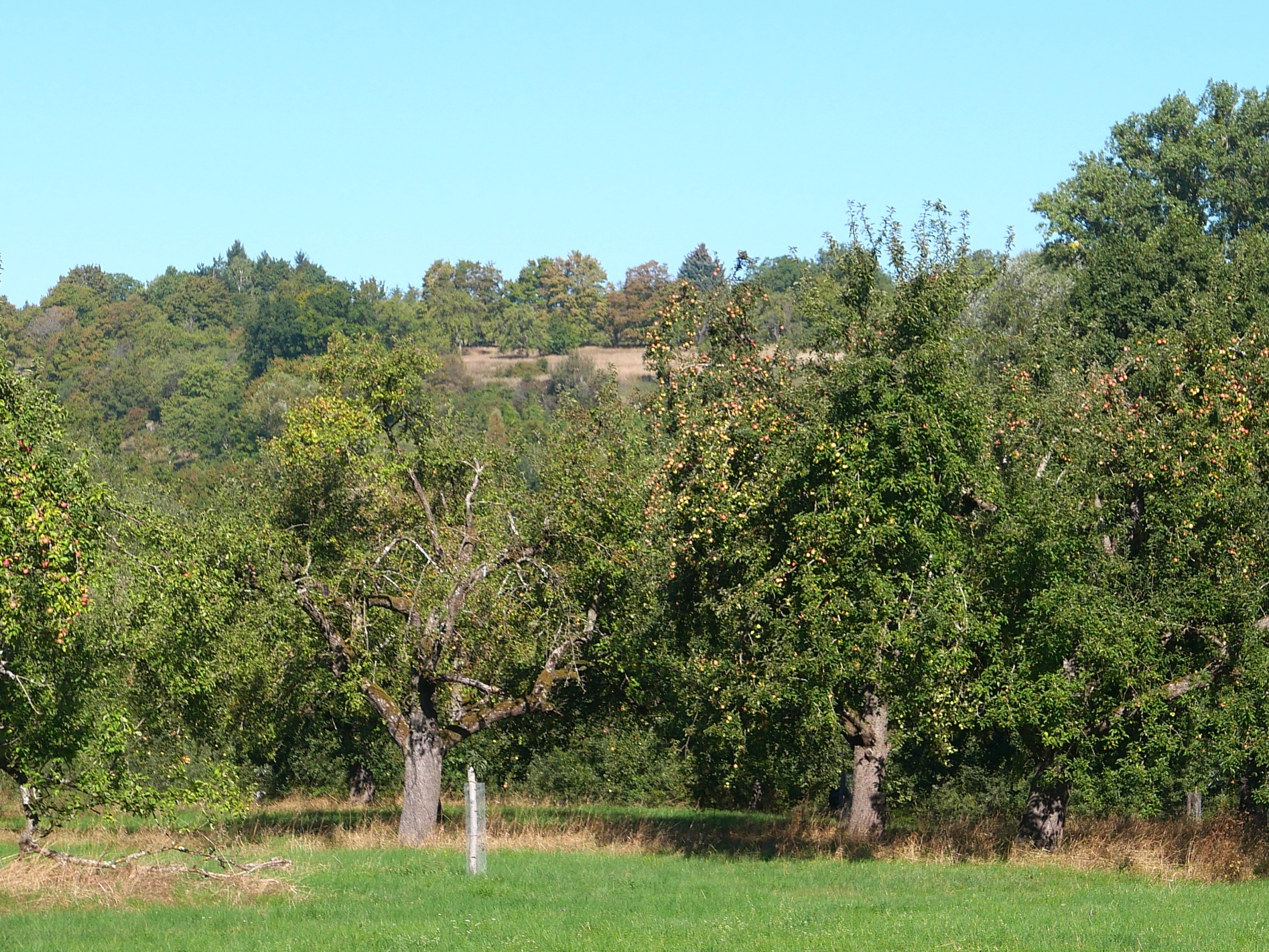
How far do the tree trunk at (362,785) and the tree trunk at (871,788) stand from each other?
51.1 feet

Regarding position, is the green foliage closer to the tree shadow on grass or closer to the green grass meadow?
the tree shadow on grass

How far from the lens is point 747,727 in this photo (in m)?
23.2

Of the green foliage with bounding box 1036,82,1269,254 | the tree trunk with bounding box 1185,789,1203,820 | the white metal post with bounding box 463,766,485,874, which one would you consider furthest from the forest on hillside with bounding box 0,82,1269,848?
the green foliage with bounding box 1036,82,1269,254

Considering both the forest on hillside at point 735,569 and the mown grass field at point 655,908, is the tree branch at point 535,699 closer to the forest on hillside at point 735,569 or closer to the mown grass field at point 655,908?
the forest on hillside at point 735,569

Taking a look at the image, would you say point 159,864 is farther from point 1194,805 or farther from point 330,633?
point 1194,805

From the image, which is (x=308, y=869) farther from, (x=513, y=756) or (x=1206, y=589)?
(x=1206, y=589)

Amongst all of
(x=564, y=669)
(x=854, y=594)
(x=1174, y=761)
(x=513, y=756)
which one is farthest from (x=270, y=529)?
(x=1174, y=761)

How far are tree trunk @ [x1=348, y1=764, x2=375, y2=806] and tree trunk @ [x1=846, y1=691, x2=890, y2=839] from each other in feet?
51.1

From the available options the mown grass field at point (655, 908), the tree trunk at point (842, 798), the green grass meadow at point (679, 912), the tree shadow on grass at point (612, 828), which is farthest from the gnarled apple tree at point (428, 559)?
the tree trunk at point (842, 798)

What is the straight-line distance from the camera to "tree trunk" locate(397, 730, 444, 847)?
27.6m

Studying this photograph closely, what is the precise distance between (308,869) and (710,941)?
8.59 metres

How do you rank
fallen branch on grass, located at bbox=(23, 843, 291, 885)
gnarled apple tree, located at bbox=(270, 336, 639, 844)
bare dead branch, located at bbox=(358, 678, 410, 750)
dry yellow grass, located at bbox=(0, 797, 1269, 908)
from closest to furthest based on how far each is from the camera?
dry yellow grass, located at bbox=(0, 797, 1269, 908)
fallen branch on grass, located at bbox=(23, 843, 291, 885)
gnarled apple tree, located at bbox=(270, 336, 639, 844)
bare dead branch, located at bbox=(358, 678, 410, 750)

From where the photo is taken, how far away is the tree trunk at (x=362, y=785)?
130 feet

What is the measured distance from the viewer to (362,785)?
40.1 m
